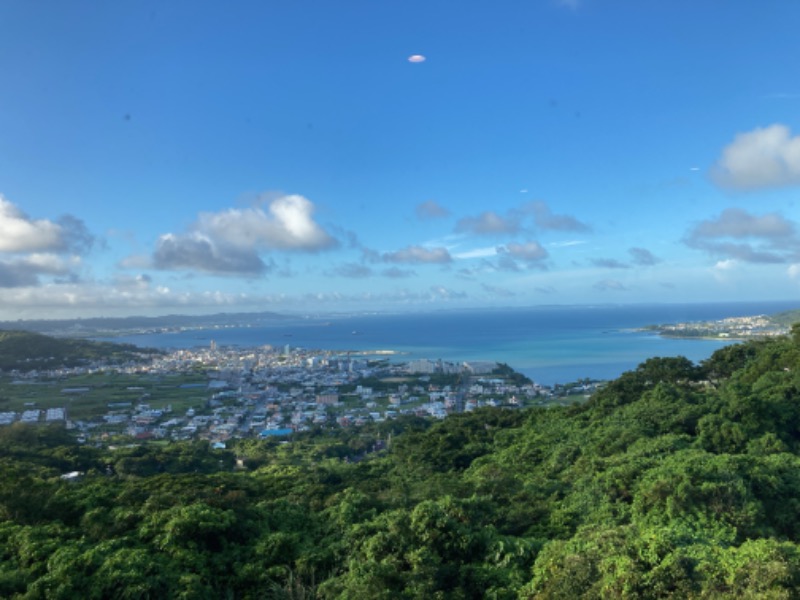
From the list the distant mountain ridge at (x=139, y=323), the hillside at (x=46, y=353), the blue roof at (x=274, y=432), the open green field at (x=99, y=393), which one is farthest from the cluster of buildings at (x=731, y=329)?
the distant mountain ridge at (x=139, y=323)

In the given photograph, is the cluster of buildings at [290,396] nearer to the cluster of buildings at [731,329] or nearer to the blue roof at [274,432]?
the blue roof at [274,432]

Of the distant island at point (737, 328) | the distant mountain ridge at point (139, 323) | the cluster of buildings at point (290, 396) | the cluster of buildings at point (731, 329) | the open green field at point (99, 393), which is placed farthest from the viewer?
the distant mountain ridge at point (139, 323)

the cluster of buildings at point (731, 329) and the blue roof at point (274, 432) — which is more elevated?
the cluster of buildings at point (731, 329)

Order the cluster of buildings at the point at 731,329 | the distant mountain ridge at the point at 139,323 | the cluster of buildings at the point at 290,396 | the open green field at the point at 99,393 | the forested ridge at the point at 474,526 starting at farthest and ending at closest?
the distant mountain ridge at the point at 139,323, the cluster of buildings at the point at 731,329, the open green field at the point at 99,393, the cluster of buildings at the point at 290,396, the forested ridge at the point at 474,526

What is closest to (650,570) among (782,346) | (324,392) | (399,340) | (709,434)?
(709,434)

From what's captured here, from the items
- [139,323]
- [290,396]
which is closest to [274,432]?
[290,396]

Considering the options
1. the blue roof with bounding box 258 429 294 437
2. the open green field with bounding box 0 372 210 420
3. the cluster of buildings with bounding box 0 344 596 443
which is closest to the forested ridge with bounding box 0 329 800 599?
the blue roof with bounding box 258 429 294 437
